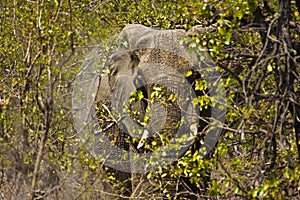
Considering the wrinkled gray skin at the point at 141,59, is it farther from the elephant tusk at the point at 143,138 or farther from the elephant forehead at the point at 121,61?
the elephant tusk at the point at 143,138

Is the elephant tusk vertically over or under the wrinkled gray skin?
under

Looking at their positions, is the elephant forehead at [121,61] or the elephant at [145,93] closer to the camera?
the elephant at [145,93]

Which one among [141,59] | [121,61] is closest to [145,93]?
[141,59]

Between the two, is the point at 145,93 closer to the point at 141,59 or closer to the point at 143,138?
the point at 141,59

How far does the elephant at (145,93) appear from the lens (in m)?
5.74

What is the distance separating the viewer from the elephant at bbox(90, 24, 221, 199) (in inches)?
226

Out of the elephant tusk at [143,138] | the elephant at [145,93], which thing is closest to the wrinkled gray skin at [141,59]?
the elephant at [145,93]

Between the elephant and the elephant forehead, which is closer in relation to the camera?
the elephant

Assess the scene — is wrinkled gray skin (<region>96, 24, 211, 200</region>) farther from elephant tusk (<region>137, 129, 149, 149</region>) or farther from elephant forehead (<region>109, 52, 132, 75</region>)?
elephant tusk (<region>137, 129, 149, 149</region>)

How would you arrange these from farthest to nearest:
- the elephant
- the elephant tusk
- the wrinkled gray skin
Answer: the wrinkled gray skin, the elephant, the elephant tusk

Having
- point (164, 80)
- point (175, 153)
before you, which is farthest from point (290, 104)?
point (164, 80)

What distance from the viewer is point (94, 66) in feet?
23.8

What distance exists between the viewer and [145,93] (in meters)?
6.48

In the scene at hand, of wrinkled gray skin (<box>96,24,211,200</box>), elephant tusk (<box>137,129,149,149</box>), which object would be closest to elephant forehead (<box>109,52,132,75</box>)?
wrinkled gray skin (<box>96,24,211,200</box>)
